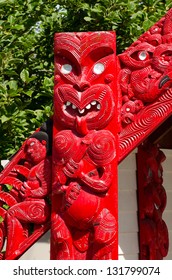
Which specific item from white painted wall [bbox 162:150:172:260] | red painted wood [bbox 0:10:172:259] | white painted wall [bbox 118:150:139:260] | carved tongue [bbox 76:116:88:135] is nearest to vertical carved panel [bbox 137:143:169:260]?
white painted wall [bbox 118:150:139:260]

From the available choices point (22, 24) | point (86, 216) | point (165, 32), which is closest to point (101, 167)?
point (86, 216)

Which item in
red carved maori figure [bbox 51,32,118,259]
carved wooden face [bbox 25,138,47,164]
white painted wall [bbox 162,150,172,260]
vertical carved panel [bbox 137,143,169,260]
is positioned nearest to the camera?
red carved maori figure [bbox 51,32,118,259]

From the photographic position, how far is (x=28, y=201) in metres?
2.44

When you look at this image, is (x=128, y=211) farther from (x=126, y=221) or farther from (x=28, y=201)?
(x=28, y=201)

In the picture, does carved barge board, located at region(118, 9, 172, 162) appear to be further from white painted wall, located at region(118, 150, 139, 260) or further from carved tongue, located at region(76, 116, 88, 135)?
white painted wall, located at region(118, 150, 139, 260)

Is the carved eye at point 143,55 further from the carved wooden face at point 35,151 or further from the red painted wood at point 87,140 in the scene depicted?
the carved wooden face at point 35,151

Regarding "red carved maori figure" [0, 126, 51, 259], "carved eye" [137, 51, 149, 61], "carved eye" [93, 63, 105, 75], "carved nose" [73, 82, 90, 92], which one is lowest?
"red carved maori figure" [0, 126, 51, 259]

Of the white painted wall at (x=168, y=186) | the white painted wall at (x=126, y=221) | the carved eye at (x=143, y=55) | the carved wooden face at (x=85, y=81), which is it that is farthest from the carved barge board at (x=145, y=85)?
the white painted wall at (x=168, y=186)

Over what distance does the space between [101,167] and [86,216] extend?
0.81ft

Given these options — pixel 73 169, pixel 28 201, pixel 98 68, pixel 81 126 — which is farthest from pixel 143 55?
pixel 28 201

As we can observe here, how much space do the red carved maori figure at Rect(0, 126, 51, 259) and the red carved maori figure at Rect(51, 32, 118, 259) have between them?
11 centimetres

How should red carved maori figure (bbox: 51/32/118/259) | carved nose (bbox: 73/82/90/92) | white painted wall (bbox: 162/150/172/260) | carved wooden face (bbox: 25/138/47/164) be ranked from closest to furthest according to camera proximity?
red carved maori figure (bbox: 51/32/118/259), carved nose (bbox: 73/82/90/92), carved wooden face (bbox: 25/138/47/164), white painted wall (bbox: 162/150/172/260)

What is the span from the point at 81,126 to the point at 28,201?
49 cm

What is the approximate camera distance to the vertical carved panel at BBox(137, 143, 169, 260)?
10.0ft
